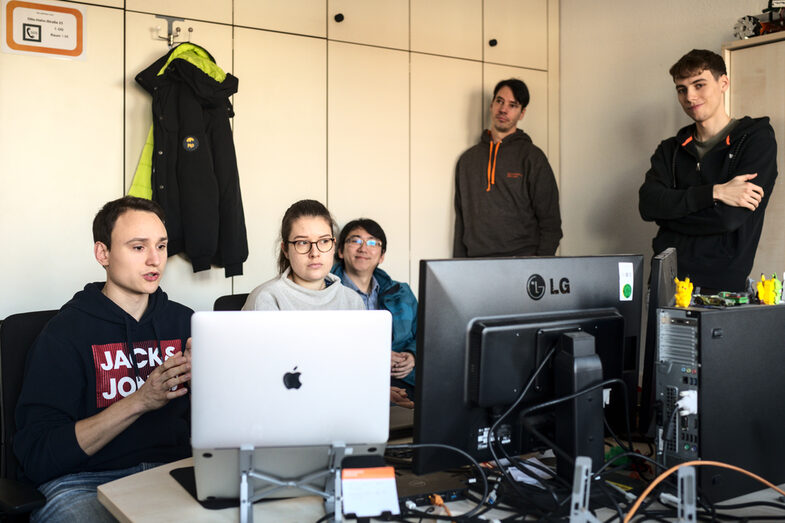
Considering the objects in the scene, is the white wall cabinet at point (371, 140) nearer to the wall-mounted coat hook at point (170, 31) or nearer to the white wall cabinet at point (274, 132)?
the white wall cabinet at point (274, 132)

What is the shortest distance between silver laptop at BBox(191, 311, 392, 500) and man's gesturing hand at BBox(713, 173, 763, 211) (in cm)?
227

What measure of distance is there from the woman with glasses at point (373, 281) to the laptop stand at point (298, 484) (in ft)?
5.57

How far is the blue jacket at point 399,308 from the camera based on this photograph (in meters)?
2.98

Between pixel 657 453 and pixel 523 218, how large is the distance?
2.99 meters

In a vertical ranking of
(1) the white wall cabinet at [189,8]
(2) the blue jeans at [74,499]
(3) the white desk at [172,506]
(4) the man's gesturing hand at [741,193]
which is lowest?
(2) the blue jeans at [74,499]

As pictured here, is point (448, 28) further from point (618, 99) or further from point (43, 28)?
point (43, 28)

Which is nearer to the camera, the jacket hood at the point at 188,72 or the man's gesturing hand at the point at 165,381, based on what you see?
the man's gesturing hand at the point at 165,381

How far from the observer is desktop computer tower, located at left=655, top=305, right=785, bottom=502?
4.03ft

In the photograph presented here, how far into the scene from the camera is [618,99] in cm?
420

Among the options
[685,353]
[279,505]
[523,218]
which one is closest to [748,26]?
[523,218]

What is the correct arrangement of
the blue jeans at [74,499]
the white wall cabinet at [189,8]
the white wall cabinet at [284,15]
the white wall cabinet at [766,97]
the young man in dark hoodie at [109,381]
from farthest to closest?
the white wall cabinet at [284,15], the white wall cabinet at [189,8], the white wall cabinet at [766,97], the young man in dark hoodie at [109,381], the blue jeans at [74,499]

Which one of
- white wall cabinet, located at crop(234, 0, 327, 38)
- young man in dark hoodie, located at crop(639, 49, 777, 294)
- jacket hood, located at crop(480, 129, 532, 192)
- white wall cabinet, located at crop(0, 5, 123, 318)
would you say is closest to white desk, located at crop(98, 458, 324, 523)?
white wall cabinet, located at crop(0, 5, 123, 318)

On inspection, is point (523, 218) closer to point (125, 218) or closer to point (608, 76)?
point (608, 76)

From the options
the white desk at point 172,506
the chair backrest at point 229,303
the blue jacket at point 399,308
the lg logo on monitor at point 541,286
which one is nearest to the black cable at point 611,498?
the lg logo on monitor at point 541,286
